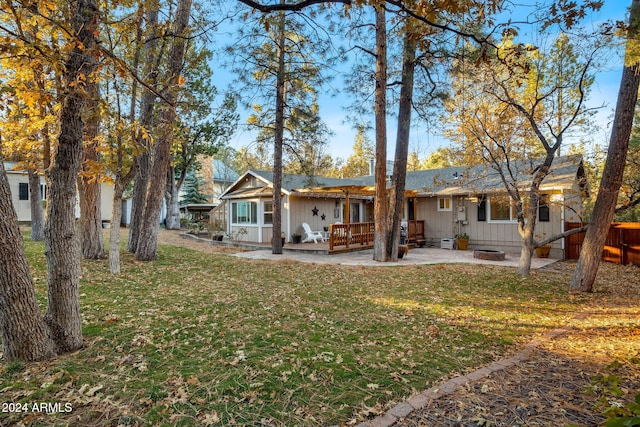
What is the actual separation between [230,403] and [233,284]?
4467 mm

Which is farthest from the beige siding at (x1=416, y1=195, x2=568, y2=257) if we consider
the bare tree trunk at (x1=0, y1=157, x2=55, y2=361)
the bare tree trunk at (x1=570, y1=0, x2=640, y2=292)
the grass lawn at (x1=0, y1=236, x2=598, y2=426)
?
the bare tree trunk at (x1=0, y1=157, x2=55, y2=361)

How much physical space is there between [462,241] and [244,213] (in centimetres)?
1049

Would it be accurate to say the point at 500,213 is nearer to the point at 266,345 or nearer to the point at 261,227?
the point at 261,227

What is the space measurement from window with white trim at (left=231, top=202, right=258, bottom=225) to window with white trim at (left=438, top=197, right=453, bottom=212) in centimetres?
874

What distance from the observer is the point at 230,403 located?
2.54 m

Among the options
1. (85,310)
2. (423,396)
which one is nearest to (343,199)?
(85,310)

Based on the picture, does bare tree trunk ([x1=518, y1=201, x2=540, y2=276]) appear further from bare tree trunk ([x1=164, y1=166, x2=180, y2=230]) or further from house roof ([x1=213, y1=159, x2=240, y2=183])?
house roof ([x1=213, y1=159, x2=240, y2=183])

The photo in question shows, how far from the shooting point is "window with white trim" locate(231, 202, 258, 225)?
16.5m

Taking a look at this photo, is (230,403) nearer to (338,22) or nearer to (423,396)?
(423,396)

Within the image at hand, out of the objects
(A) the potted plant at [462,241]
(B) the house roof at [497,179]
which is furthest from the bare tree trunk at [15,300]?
(A) the potted plant at [462,241]

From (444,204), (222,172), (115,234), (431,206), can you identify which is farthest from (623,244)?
(222,172)

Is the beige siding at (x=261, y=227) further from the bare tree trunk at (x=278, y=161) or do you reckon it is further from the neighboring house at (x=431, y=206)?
the bare tree trunk at (x=278, y=161)

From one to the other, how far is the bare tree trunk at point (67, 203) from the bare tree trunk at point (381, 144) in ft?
27.2

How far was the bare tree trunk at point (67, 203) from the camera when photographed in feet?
10.4
